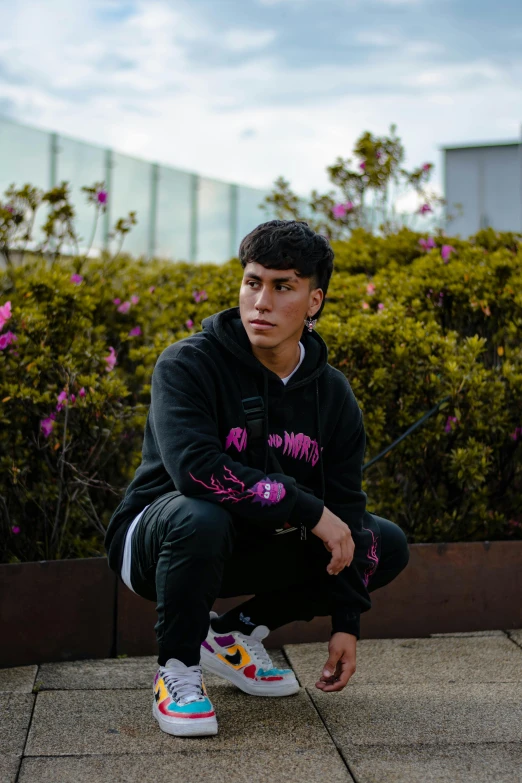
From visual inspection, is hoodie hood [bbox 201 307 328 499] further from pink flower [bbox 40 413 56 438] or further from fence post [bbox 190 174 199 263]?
fence post [bbox 190 174 199 263]

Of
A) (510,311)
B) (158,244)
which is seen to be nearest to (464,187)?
(158,244)

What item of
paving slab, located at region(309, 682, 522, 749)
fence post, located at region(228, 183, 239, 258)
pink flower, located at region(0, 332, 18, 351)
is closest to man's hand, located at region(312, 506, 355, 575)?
paving slab, located at region(309, 682, 522, 749)

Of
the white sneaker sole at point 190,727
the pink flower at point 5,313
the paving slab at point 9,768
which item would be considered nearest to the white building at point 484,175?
the pink flower at point 5,313

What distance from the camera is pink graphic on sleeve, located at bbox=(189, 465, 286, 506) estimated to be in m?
2.50

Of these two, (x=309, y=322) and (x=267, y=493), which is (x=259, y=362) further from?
(x=267, y=493)

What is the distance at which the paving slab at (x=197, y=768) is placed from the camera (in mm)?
2225

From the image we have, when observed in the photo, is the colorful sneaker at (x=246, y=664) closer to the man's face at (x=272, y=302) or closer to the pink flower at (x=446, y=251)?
the man's face at (x=272, y=302)

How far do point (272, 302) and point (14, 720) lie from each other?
54.4 inches

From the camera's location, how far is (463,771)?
2.29 metres

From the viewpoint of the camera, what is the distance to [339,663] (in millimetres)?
2652

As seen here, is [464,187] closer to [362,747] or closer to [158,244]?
[158,244]

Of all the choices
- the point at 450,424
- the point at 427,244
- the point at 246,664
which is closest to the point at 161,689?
the point at 246,664

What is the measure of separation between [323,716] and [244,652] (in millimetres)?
340

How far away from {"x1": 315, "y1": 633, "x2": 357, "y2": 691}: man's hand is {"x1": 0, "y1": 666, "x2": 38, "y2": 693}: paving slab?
948mm
